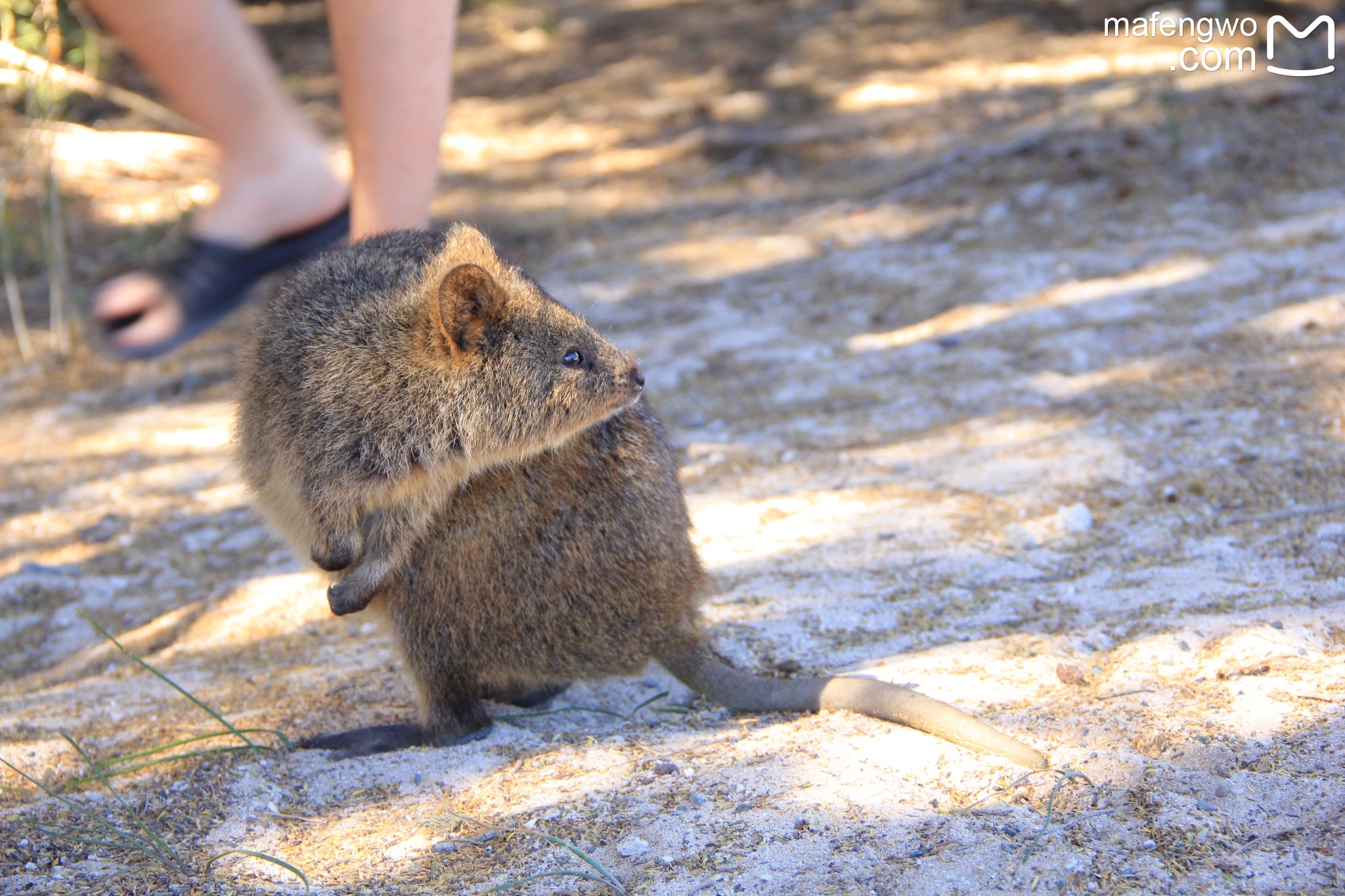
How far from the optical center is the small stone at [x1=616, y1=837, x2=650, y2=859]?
210 cm

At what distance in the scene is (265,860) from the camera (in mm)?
2129

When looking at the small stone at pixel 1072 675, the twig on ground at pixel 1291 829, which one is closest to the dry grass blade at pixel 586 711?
the small stone at pixel 1072 675

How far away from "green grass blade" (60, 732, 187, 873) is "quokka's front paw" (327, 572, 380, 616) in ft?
1.84

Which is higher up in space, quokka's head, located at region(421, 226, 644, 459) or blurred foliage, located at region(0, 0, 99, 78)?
blurred foliage, located at region(0, 0, 99, 78)

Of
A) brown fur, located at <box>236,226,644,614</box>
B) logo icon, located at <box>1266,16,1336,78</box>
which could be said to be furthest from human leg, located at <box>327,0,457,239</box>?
logo icon, located at <box>1266,16,1336,78</box>

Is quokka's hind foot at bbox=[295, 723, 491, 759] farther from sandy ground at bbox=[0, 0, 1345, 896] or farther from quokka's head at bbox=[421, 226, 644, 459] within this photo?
quokka's head at bbox=[421, 226, 644, 459]

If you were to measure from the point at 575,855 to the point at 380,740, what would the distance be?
0.84 meters

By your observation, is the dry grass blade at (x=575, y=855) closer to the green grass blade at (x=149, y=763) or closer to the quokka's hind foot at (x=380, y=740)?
the quokka's hind foot at (x=380, y=740)

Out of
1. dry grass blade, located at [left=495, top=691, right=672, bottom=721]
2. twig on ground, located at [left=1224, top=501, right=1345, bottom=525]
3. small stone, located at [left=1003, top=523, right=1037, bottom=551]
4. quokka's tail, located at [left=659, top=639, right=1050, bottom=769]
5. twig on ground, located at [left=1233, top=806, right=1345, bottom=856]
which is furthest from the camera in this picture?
small stone, located at [left=1003, top=523, right=1037, bottom=551]

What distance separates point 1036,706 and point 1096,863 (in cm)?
58

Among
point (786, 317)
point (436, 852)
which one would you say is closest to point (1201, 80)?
point (786, 317)

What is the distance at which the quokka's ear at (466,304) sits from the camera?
2.52 metres

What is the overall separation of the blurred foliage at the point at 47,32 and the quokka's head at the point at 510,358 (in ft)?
9.92

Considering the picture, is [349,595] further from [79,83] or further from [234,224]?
[79,83]
